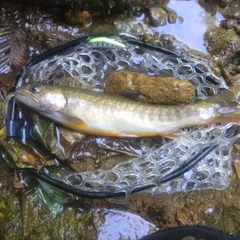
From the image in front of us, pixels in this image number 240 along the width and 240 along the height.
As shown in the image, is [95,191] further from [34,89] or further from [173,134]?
[34,89]

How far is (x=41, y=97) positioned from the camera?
9.12ft

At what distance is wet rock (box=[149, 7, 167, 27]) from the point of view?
127 inches

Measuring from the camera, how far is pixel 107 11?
320 centimetres

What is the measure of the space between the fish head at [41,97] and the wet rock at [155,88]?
1.07 ft

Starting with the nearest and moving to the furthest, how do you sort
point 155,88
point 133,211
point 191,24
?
point 155,88 < point 133,211 < point 191,24

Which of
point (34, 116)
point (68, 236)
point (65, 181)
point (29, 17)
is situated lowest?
point (68, 236)

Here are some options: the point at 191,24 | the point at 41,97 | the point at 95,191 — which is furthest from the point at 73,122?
the point at 191,24

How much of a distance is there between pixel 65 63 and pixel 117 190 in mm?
812

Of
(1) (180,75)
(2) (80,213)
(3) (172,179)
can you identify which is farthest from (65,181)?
(1) (180,75)

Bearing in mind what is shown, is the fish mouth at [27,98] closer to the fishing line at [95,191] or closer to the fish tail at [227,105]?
the fishing line at [95,191]

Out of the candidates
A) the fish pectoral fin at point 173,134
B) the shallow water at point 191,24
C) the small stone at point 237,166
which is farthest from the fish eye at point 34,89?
the small stone at point 237,166

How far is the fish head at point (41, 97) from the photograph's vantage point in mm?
2779

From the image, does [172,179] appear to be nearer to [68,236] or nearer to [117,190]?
[117,190]

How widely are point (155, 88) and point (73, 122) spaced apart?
50cm
